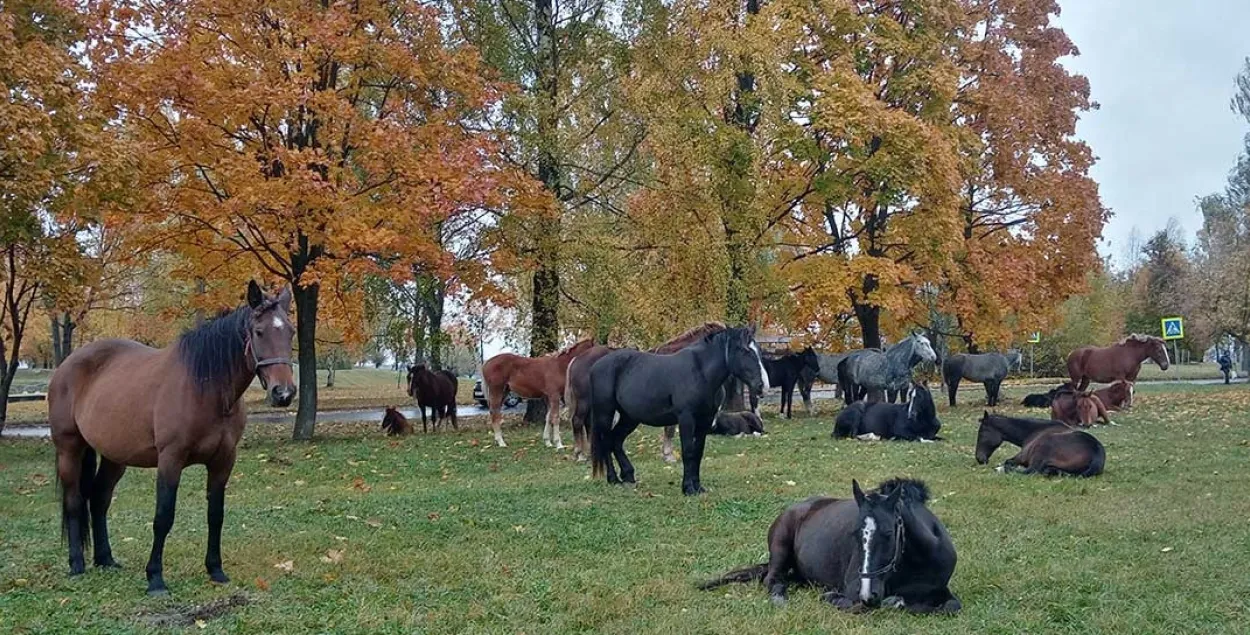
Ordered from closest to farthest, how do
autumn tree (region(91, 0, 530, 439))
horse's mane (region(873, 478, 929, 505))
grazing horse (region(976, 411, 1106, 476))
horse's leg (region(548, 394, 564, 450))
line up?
1. horse's mane (region(873, 478, 929, 505))
2. grazing horse (region(976, 411, 1106, 476))
3. autumn tree (region(91, 0, 530, 439))
4. horse's leg (region(548, 394, 564, 450))

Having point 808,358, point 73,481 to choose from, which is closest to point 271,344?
point 73,481

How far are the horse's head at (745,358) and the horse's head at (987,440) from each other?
Answer: 12.7 feet

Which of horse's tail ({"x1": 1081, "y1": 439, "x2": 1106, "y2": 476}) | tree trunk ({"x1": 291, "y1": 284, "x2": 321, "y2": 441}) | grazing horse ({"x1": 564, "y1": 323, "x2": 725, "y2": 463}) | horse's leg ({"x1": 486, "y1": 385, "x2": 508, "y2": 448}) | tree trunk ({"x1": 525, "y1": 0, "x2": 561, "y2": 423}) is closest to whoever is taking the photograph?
horse's tail ({"x1": 1081, "y1": 439, "x2": 1106, "y2": 476})

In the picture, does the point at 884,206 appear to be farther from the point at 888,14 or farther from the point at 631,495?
the point at 631,495

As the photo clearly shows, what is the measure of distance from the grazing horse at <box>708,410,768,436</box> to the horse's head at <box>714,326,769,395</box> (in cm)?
757

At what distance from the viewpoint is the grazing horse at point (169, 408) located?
22.1ft

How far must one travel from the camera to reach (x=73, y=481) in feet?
24.9

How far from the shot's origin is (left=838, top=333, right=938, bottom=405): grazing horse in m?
22.4

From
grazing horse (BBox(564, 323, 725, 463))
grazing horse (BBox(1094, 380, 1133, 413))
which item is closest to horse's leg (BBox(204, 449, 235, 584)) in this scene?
grazing horse (BBox(564, 323, 725, 463))

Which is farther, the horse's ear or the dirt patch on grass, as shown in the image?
the horse's ear

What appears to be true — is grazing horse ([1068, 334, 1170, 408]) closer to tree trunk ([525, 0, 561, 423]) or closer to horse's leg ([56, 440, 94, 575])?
tree trunk ([525, 0, 561, 423])

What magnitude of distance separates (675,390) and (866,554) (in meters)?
5.83

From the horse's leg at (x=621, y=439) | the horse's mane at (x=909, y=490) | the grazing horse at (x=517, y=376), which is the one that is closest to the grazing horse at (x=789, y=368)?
the grazing horse at (x=517, y=376)

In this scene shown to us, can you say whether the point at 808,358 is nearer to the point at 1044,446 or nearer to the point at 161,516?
the point at 1044,446
